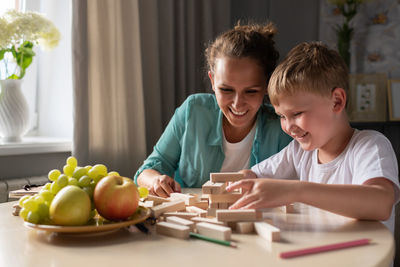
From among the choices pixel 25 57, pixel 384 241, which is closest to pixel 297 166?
pixel 384 241

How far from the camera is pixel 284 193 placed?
1034 millimetres

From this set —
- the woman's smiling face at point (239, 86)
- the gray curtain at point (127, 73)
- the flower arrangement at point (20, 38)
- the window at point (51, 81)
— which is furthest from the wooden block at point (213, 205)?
the window at point (51, 81)

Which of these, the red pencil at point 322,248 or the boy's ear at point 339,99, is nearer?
the red pencil at point 322,248

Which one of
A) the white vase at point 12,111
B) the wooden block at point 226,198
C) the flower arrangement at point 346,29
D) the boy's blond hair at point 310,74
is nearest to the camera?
the wooden block at point 226,198

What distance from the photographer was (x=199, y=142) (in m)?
1.88

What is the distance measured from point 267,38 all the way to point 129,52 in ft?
3.50

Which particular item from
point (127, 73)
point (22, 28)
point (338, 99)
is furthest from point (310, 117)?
point (22, 28)

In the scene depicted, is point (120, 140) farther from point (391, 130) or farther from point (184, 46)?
point (391, 130)

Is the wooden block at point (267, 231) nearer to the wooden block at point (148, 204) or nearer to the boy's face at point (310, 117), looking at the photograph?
the wooden block at point (148, 204)

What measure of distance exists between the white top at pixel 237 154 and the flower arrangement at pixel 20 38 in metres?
1.22

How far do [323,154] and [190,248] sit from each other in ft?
2.48

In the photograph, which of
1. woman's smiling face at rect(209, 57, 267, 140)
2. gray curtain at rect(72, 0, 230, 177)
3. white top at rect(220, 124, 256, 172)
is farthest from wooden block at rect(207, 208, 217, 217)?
gray curtain at rect(72, 0, 230, 177)

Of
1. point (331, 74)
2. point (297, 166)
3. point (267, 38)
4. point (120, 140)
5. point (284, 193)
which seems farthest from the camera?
point (120, 140)

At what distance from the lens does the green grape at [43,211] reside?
954 millimetres
